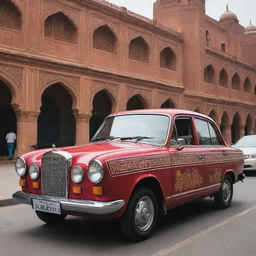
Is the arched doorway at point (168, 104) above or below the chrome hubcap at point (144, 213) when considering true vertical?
above

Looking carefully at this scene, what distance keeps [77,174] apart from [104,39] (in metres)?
17.1

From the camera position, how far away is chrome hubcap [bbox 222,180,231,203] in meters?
6.43

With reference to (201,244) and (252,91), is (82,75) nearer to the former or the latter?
(201,244)

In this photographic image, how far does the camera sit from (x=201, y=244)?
13.8 feet

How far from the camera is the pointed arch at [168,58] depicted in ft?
82.5

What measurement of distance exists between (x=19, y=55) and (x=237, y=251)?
13593mm

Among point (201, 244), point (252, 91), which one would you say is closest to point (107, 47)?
point (201, 244)

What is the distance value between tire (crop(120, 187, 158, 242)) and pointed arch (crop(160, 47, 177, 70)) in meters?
21.2

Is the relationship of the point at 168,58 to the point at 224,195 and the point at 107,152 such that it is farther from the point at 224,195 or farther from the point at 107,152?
the point at 107,152

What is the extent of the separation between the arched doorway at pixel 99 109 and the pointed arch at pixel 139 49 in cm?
303

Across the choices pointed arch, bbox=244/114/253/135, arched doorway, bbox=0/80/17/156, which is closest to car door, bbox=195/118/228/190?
arched doorway, bbox=0/80/17/156

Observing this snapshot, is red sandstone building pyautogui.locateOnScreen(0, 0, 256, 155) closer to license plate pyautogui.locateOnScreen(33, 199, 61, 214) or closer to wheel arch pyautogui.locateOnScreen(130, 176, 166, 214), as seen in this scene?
license plate pyautogui.locateOnScreen(33, 199, 61, 214)

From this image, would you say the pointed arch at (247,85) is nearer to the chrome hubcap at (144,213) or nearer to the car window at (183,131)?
the car window at (183,131)

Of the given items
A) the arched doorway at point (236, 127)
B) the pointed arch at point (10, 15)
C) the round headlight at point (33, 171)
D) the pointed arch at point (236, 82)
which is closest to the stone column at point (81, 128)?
the pointed arch at point (10, 15)
